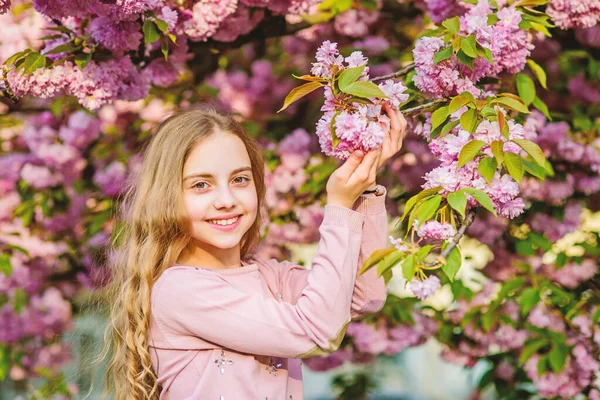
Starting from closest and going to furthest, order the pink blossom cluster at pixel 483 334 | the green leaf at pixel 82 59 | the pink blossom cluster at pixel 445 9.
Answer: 1. the green leaf at pixel 82 59
2. the pink blossom cluster at pixel 445 9
3. the pink blossom cluster at pixel 483 334

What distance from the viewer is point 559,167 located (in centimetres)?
363

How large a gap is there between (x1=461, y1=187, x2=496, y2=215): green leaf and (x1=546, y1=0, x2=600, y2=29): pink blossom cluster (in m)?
1.24

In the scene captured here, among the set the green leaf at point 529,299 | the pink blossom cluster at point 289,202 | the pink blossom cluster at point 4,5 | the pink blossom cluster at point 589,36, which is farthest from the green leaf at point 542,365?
the pink blossom cluster at point 4,5

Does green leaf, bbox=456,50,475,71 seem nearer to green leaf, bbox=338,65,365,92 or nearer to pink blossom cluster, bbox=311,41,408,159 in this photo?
pink blossom cluster, bbox=311,41,408,159

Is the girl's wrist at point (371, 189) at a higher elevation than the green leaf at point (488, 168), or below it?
below

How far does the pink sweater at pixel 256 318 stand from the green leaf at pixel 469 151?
0.96ft

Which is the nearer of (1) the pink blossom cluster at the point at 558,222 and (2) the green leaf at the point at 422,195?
(2) the green leaf at the point at 422,195

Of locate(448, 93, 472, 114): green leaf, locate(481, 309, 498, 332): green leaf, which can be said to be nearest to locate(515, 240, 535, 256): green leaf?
locate(481, 309, 498, 332): green leaf

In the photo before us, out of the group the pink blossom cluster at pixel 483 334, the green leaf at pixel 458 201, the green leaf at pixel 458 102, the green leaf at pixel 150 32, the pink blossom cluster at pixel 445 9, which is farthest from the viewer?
the pink blossom cluster at pixel 483 334

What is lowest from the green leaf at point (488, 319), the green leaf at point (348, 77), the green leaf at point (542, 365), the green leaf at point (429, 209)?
the green leaf at point (542, 365)

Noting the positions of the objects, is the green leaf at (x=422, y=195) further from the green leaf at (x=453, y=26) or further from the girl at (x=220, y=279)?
the green leaf at (x=453, y=26)

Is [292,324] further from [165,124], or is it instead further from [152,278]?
[165,124]

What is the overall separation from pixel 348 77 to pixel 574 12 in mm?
1337

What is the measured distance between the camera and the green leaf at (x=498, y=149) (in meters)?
1.85
